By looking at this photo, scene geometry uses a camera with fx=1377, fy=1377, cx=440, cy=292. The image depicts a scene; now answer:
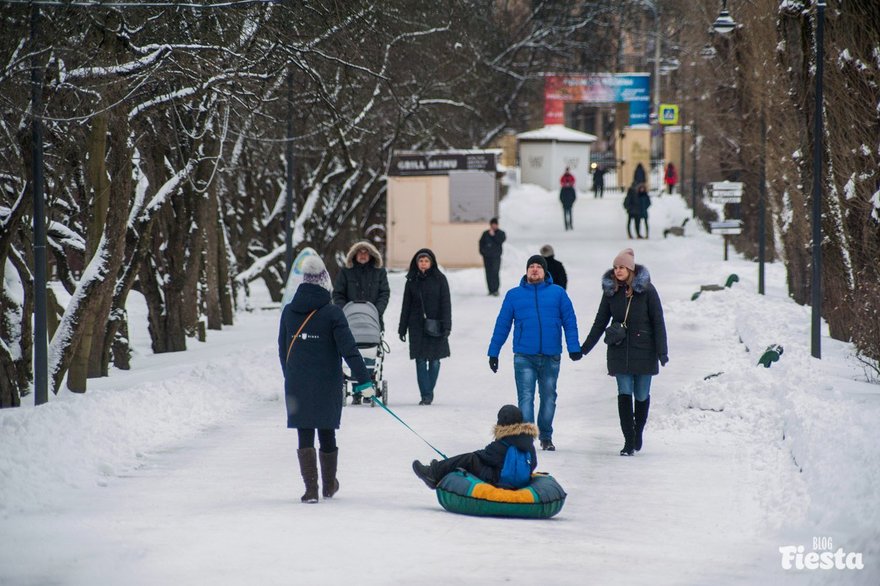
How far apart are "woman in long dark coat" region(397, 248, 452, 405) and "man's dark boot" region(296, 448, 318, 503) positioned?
585 cm

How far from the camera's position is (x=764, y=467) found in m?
11.1

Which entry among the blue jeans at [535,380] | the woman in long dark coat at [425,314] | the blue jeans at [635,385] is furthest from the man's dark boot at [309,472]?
the woman in long dark coat at [425,314]

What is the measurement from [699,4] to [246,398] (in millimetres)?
22168

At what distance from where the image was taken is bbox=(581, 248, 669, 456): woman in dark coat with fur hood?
11.9 meters

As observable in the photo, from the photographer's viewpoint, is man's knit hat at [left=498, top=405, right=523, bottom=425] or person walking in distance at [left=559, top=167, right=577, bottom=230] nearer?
man's knit hat at [left=498, top=405, right=523, bottom=425]

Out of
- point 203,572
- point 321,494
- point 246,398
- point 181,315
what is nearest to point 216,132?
point 181,315

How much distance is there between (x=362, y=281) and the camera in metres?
15.4

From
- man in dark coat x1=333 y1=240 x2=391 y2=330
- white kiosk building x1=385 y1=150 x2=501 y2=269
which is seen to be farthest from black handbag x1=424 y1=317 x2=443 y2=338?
white kiosk building x1=385 y1=150 x2=501 y2=269

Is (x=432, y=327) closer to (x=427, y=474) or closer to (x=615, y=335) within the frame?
(x=615, y=335)

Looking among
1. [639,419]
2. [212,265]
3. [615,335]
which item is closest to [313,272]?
[615,335]

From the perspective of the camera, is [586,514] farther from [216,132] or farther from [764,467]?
[216,132]

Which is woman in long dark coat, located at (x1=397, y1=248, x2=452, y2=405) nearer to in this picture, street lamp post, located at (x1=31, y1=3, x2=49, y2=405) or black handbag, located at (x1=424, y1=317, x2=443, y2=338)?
black handbag, located at (x1=424, y1=317, x2=443, y2=338)

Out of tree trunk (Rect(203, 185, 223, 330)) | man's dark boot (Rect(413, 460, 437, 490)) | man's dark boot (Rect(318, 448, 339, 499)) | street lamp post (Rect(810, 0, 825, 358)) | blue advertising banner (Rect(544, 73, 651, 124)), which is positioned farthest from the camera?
blue advertising banner (Rect(544, 73, 651, 124))

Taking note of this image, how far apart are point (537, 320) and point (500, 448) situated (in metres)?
3.09
